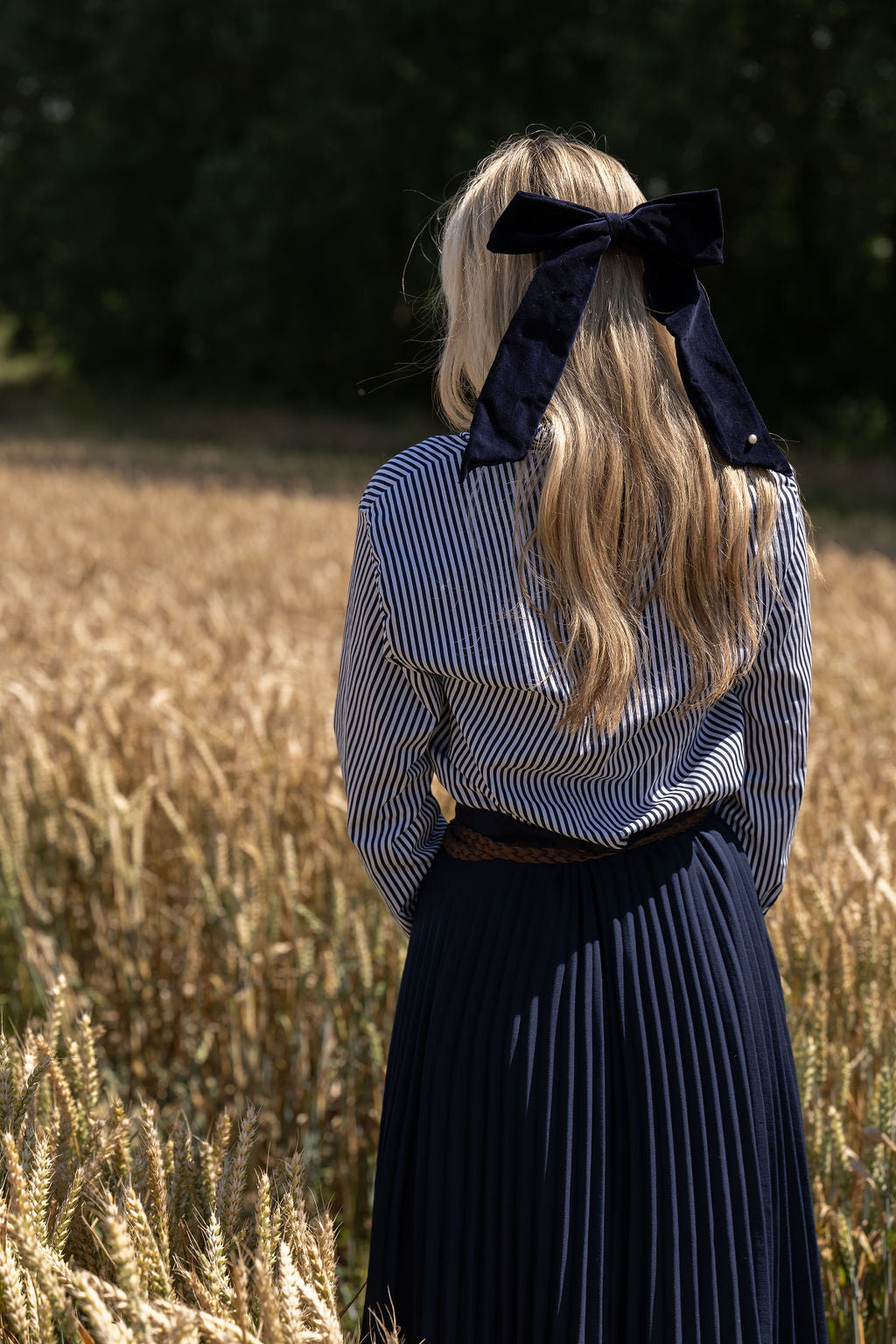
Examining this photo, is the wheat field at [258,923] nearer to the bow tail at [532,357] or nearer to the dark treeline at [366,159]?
the bow tail at [532,357]

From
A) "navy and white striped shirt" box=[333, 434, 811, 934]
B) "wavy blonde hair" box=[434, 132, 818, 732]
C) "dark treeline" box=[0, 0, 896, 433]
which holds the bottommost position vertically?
"navy and white striped shirt" box=[333, 434, 811, 934]

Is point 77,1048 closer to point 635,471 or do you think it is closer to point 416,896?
point 416,896

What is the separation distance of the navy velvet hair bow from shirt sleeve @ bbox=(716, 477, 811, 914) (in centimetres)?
13

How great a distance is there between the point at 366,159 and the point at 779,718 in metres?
22.7

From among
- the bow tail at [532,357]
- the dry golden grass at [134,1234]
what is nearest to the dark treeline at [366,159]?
the bow tail at [532,357]

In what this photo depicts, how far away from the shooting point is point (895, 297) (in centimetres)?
1947

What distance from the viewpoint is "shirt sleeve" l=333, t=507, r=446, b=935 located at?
61.9 inches

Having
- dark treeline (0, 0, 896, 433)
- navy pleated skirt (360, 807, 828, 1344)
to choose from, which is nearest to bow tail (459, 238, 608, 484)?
navy pleated skirt (360, 807, 828, 1344)

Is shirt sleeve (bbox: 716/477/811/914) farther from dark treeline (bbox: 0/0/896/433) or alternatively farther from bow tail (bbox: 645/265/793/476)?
dark treeline (bbox: 0/0/896/433)

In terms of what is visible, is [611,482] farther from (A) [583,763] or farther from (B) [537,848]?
(B) [537,848]

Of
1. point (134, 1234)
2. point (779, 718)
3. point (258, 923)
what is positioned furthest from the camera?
point (258, 923)

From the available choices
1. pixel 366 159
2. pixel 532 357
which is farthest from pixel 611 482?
pixel 366 159

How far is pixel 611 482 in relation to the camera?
4.74 feet

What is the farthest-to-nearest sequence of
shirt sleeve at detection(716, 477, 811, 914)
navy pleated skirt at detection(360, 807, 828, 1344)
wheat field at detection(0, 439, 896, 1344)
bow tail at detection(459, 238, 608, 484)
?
wheat field at detection(0, 439, 896, 1344) < shirt sleeve at detection(716, 477, 811, 914) < navy pleated skirt at detection(360, 807, 828, 1344) < bow tail at detection(459, 238, 608, 484)
